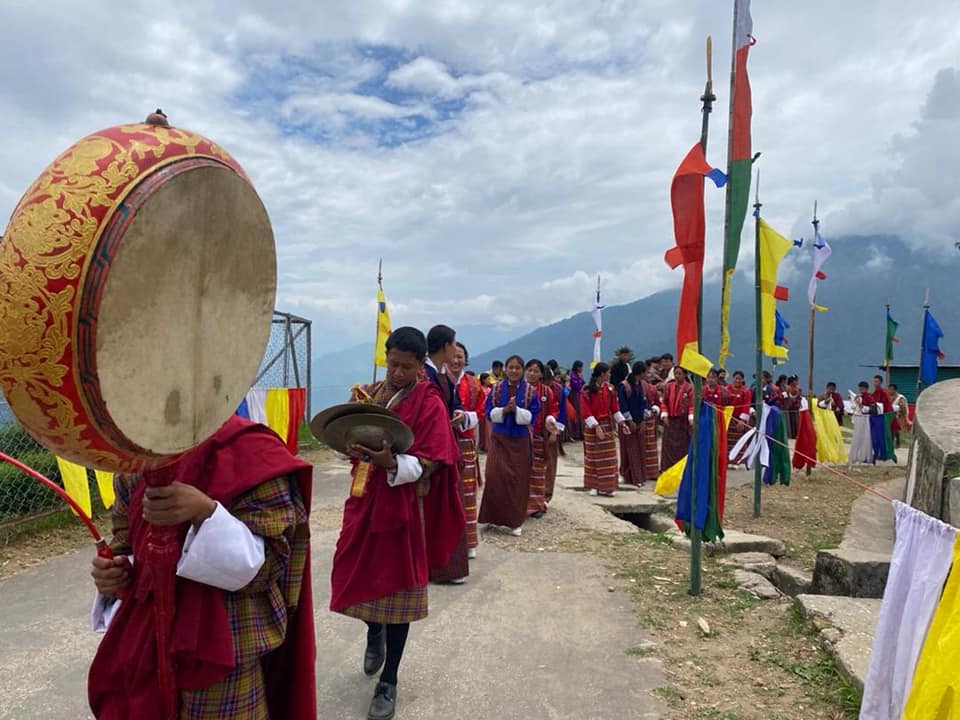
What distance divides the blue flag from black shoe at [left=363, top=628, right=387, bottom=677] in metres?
16.1

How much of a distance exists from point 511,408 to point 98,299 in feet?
20.5

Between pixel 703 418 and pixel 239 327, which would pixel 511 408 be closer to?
pixel 703 418

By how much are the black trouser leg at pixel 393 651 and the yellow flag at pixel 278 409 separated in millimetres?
7176

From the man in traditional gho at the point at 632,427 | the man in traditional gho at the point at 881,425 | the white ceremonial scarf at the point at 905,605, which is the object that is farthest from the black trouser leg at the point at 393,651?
the man in traditional gho at the point at 881,425

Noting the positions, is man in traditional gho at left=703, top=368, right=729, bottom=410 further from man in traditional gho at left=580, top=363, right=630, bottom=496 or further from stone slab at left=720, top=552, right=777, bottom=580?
stone slab at left=720, top=552, right=777, bottom=580

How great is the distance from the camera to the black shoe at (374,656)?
12.7ft

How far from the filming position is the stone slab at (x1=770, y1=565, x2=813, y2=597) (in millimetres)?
5629

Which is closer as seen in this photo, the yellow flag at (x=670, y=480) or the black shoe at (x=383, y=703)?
the black shoe at (x=383, y=703)

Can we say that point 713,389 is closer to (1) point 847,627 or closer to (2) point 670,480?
(2) point 670,480

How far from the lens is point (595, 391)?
402 inches

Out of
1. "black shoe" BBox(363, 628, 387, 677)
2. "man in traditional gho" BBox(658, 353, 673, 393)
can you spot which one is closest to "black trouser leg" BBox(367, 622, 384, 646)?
"black shoe" BBox(363, 628, 387, 677)

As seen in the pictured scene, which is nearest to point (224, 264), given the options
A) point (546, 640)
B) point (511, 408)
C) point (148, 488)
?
point (148, 488)

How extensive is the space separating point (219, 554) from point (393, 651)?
2047 mm

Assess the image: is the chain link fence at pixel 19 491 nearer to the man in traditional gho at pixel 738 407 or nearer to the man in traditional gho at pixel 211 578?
the man in traditional gho at pixel 211 578
